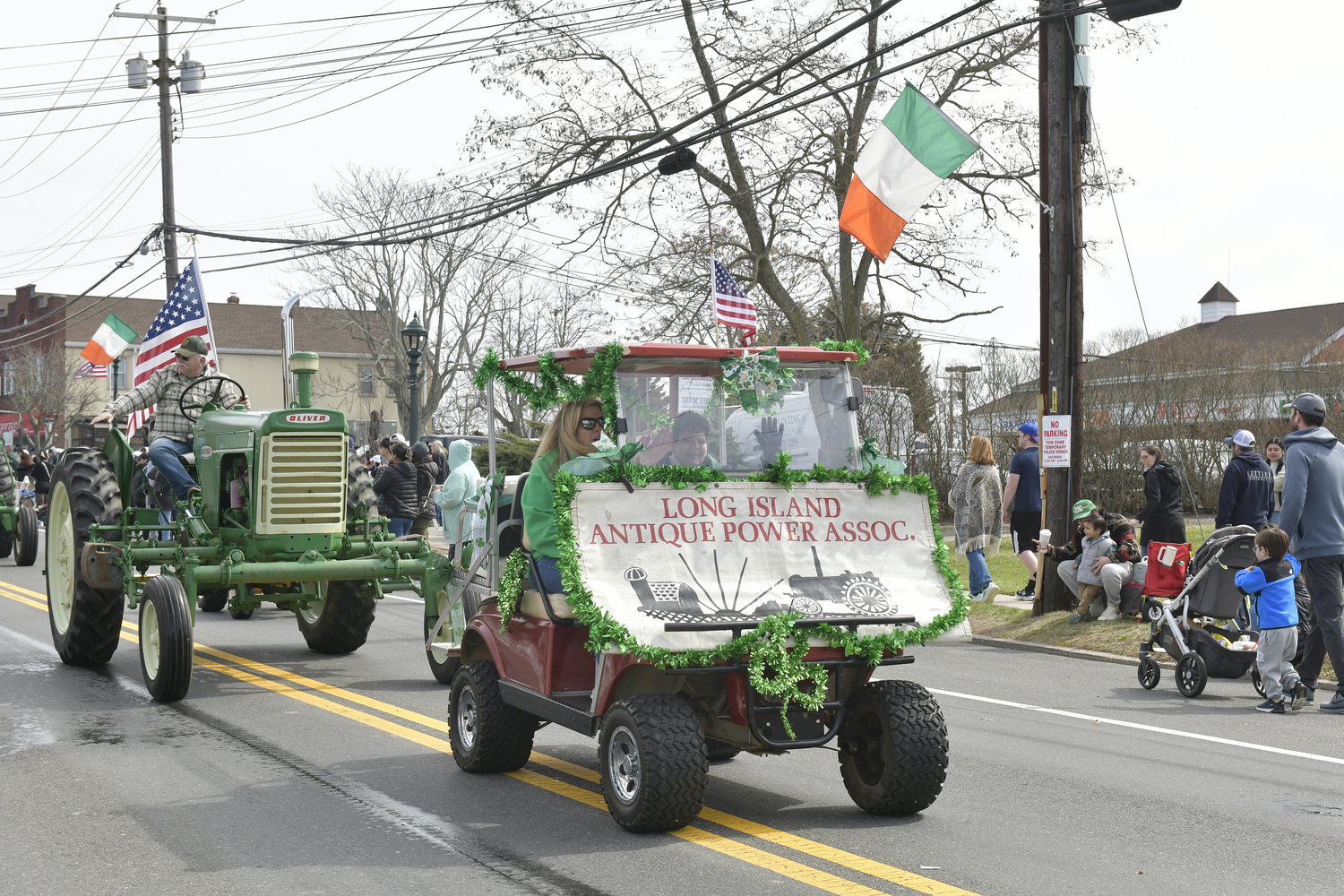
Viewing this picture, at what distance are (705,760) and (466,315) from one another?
48.6 m

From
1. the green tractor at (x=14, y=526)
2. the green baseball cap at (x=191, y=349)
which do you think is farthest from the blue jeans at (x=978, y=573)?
the green tractor at (x=14, y=526)

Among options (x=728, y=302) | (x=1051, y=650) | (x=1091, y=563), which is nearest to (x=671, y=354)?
(x=1051, y=650)

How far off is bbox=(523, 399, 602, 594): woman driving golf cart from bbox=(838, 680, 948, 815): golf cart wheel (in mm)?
1615

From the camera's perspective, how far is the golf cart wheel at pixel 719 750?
21.7 feet

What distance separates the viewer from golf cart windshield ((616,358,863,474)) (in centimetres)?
666

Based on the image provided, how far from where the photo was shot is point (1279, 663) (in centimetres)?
965

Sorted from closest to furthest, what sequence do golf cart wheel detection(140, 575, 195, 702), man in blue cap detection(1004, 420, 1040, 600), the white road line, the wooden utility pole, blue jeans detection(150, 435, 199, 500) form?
the white road line < golf cart wheel detection(140, 575, 195, 702) < blue jeans detection(150, 435, 199, 500) < the wooden utility pole < man in blue cap detection(1004, 420, 1040, 600)

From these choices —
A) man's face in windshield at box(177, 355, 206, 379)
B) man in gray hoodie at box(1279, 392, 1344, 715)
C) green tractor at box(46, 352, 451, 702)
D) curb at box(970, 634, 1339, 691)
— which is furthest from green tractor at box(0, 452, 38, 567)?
man in gray hoodie at box(1279, 392, 1344, 715)

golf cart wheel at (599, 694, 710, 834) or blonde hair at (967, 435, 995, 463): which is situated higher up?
blonde hair at (967, 435, 995, 463)

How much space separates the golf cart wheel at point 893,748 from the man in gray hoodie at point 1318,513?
491 centimetres

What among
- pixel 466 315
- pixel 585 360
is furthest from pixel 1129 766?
pixel 466 315

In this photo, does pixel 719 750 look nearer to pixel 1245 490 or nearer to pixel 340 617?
pixel 340 617

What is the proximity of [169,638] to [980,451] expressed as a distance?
9.42 m

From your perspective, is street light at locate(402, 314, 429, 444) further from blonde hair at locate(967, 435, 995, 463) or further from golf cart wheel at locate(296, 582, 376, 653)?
golf cart wheel at locate(296, 582, 376, 653)
